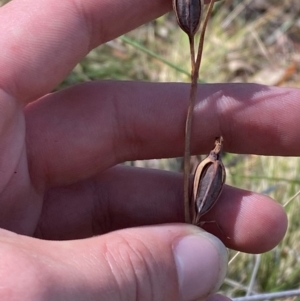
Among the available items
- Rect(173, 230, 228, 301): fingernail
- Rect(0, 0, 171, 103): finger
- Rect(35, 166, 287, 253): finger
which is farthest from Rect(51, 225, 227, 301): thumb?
Rect(0, 0, 171, 103): finger

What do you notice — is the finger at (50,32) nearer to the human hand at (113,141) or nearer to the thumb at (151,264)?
the human hand at (113,141)

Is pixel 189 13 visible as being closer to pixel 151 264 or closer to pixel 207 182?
pixel 207 182

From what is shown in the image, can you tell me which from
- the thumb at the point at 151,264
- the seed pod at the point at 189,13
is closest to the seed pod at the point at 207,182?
the thumb at the point at 151,264

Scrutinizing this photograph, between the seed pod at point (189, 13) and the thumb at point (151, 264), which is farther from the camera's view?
the seed pod at point (189, 13)

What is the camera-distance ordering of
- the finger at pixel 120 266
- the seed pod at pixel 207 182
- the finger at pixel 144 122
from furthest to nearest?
the finger at pixel 144 122
the seed pod at pixel 207 182
the finger at pixel 120 266

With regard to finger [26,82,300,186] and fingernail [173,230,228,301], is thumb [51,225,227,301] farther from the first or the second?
finger [26,82,300,186]
